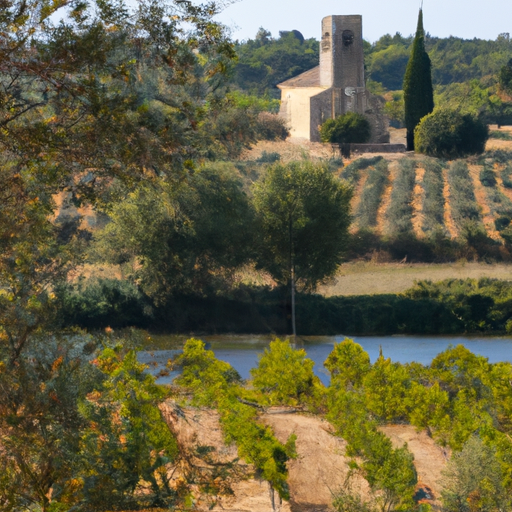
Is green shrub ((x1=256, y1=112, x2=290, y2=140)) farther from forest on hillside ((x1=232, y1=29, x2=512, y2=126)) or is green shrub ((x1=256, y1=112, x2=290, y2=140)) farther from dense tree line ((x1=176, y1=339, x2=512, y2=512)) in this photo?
dense tree line ((x1=176, y1=339, x2=512, y2=512))

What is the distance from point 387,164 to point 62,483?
1414 inches

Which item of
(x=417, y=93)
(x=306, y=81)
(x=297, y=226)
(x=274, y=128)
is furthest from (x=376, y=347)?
(x=306, y=81)

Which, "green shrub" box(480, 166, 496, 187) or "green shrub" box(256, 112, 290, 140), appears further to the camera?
"green shrub" box(256, 112, 290, 140)

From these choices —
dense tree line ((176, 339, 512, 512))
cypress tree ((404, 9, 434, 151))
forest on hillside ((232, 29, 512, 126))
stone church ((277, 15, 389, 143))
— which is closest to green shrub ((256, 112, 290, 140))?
stone church ((277, 15, 389, 143))

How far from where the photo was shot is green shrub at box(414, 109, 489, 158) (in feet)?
134

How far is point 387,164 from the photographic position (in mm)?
41094

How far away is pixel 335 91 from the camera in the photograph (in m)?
49.4

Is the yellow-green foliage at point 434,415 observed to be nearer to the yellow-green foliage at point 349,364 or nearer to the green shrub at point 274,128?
the yellow-green foliage at point 349,364

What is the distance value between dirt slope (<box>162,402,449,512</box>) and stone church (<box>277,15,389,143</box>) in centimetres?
3758

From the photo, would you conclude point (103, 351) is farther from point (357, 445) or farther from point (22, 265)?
point (357, 445)

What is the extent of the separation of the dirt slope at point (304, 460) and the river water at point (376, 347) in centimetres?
825

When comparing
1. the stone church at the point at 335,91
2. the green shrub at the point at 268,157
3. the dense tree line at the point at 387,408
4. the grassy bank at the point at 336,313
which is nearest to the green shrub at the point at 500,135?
the stone church at the point at 335,91

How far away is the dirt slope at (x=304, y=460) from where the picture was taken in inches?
329

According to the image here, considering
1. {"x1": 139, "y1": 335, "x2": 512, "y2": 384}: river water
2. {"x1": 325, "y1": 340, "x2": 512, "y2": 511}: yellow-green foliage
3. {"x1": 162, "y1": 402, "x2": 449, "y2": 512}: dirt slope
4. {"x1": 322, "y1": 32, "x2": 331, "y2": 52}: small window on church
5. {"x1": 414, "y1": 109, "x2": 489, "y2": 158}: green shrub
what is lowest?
{"x1": 139, "y1": 335, "x2": 512, "y2": 384}: river water
